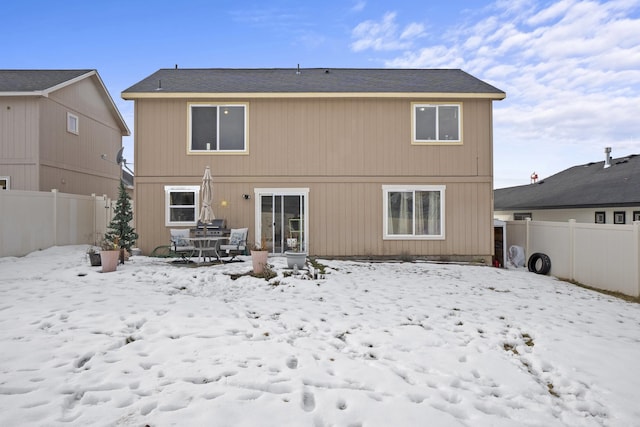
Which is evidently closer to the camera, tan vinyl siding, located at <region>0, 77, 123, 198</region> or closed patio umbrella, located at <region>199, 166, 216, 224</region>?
closed patio umbrella, located at <region>199, 166, 216, 224</region>

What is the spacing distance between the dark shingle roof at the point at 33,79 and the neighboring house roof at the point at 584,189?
21.5 metres

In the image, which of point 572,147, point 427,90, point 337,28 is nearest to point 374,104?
point 427,90

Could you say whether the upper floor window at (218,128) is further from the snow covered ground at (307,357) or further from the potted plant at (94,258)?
the snow covered ground at (307,357)

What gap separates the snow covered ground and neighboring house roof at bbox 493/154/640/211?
8408mm

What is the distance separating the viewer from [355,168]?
11547 mm

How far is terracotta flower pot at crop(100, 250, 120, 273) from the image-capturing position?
7.92 meters

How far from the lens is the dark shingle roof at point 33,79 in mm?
13197

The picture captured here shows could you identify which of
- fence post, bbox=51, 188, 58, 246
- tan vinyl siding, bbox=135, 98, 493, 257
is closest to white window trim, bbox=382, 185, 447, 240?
tan vinyl siding, bbox=135, 98, 493, 257

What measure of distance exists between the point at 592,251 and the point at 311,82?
31.8ft

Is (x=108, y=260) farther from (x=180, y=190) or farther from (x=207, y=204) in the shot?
(x=180, y=190)

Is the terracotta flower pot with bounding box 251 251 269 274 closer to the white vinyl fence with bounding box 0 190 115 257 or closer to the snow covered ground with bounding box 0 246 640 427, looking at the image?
the snow covered ground with bounding box 0 246 640 427

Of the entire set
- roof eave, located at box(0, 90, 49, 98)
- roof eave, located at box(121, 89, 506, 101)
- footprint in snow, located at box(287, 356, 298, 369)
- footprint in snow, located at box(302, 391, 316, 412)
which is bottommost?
footprint in snow, located at box(302, 391, 316, 412)

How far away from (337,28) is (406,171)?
27.0 ft

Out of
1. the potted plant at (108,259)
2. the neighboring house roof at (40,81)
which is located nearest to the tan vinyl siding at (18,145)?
the neighboring house roof at (40,81)
